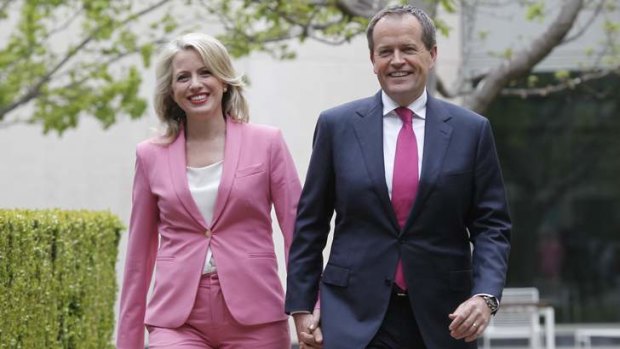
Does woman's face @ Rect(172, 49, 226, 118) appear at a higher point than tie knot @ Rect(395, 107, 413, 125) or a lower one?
higher

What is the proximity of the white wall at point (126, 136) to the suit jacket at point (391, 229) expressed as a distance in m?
12.4

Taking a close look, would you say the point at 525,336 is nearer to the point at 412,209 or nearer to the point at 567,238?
the point at 567,238

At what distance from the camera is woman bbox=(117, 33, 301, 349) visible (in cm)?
598

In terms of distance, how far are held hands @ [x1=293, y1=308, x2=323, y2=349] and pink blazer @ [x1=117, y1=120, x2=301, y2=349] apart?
0.47 m

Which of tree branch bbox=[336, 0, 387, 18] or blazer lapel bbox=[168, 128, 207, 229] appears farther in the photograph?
tree branch bbox=[336, 0, 387, 18]

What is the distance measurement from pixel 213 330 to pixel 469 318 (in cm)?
121

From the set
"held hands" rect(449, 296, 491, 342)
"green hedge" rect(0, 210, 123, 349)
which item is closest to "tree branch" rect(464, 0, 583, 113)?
"green hedge" rect(0, 210, 123, 349)

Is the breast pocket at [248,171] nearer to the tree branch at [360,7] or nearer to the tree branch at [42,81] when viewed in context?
the tree branch at [360,7]

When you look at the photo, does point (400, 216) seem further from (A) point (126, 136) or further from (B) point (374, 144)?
(A) point (126, 136)

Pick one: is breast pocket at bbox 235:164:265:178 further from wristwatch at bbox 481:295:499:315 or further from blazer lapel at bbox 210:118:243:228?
wristwatch at bbox 481:295:499:315

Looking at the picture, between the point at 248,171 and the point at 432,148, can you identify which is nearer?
the point at 432,148

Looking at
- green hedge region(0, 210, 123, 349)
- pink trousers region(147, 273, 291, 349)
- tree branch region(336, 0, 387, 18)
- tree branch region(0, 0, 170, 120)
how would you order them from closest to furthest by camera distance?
pink trousers region(147, 273, 291, 349)
green hedge region(0, 210, 123, 349)
tree branch region(336, 0, 387, 18)
tree branch region(0, 0, 170, 120)

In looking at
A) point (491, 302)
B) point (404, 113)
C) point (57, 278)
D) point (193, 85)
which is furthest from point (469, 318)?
point (57, 278)

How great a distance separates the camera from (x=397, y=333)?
5359mm
